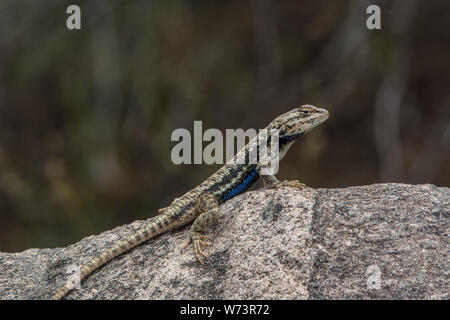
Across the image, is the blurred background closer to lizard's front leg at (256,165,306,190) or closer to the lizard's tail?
lizard's front leg at (256,165,306,190)

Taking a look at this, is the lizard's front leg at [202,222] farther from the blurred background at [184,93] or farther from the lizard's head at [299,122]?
the blurred background at [184,93]

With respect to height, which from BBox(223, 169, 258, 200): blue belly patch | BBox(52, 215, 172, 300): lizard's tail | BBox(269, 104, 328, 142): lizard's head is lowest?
BBox(52, 215, 172, 300): lizard's tail

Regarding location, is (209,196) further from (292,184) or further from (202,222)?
(292,184)

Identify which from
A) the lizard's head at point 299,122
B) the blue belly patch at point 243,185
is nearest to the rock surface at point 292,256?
the blue belly patch at point 243,185

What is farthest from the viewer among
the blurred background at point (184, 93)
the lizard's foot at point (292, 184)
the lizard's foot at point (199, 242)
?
the blurred background at point (184, 93)

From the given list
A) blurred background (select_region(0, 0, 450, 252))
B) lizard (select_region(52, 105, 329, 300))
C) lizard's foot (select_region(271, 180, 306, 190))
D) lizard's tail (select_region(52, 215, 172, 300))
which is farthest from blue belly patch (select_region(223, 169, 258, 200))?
blurred background (select_region(0, 0, 450, 252))

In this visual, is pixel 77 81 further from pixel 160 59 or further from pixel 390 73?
pixel 390 73
